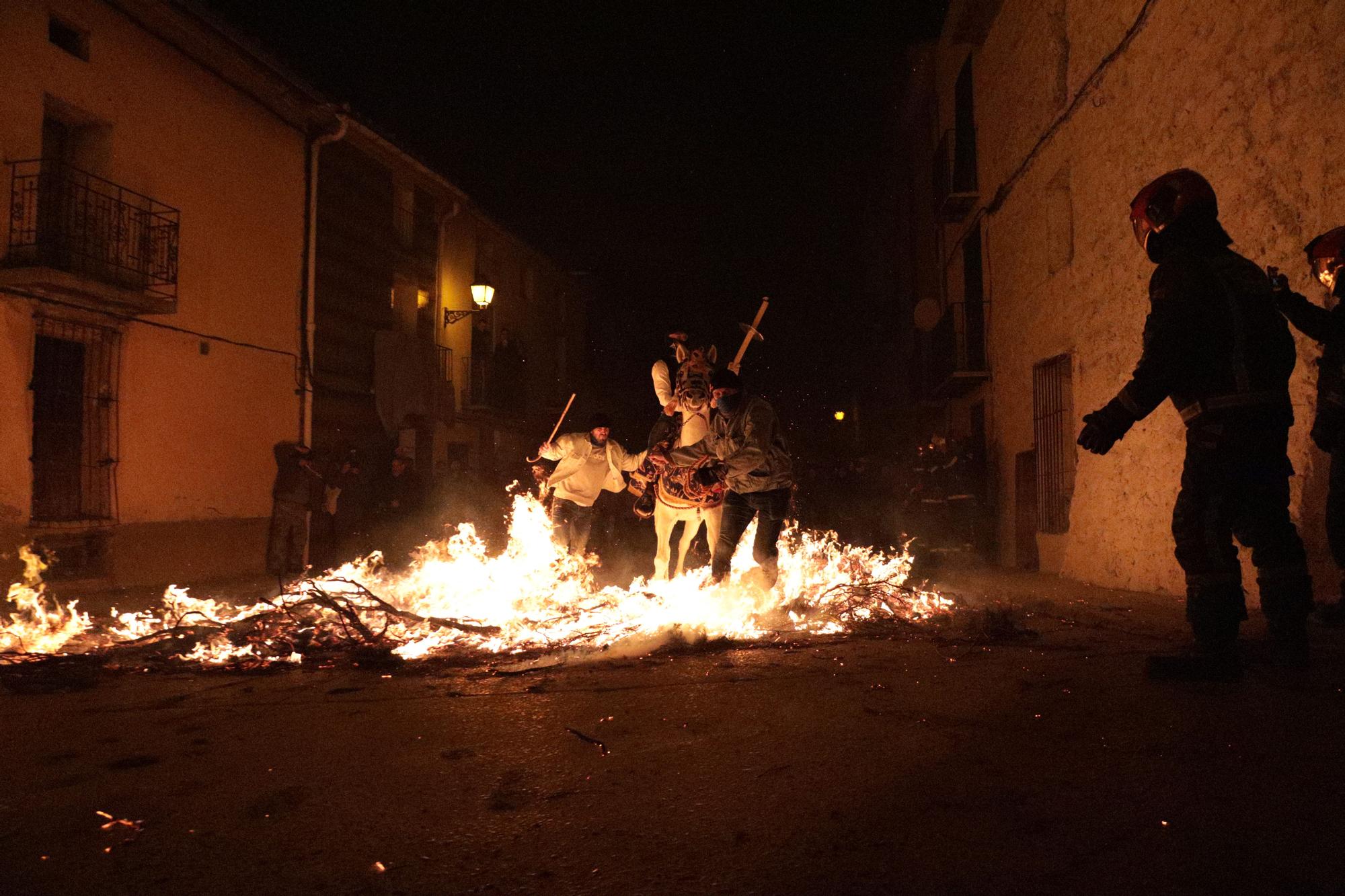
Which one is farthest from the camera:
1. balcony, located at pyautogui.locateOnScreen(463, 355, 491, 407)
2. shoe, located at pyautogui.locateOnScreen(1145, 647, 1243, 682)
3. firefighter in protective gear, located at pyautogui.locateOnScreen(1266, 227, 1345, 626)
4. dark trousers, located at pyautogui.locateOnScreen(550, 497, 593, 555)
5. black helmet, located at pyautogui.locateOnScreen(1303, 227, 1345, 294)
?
balcony, located at pyautogui.locateOnScreen(463, 355, 491, 407)

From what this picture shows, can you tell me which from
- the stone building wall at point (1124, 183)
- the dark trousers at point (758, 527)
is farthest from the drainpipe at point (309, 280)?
the stone building wall at point (1124, 183)

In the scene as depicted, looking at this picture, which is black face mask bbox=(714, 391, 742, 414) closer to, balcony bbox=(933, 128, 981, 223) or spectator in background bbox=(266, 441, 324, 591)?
spectator in background bbox=(266, 441, 324, 591)

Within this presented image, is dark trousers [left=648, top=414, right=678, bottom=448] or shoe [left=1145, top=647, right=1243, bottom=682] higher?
dark trousers [left=648, top=414, right=678, bottom=448]

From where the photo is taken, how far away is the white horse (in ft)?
25.0

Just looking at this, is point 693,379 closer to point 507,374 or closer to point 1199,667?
point 1199,667

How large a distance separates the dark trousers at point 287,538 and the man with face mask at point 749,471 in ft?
25.8

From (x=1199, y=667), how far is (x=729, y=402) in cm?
384

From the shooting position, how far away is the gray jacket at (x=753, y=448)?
6.72 metres

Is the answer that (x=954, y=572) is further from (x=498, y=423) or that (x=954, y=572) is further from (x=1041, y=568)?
(x=498, y=423)

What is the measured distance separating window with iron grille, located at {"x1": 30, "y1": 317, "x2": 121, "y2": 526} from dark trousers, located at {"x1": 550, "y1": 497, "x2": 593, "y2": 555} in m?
6.37

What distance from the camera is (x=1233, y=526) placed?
12.8 feet

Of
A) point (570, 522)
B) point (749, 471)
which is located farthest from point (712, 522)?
point (570, 522)

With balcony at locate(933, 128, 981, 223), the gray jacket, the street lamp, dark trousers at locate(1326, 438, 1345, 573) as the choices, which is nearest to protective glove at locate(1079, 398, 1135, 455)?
dark trousers at locate(1326, 438, 1345, 573)

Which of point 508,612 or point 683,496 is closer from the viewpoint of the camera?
point 508,612
